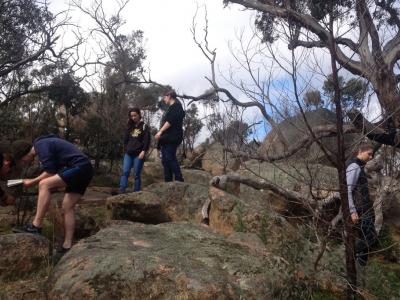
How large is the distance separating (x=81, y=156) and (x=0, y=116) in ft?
34.0

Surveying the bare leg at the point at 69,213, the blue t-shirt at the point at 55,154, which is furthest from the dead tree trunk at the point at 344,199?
Answer: the bare leg at the point at 69,213

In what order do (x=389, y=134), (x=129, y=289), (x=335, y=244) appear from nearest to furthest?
1. (x=129, y=289)
2. (x=335, y=244)
3. (x=389, y=134)

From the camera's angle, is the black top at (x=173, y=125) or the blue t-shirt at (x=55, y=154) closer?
the blue t-shirt at (x=55, y=154)

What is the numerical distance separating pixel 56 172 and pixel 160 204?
8.05 ft

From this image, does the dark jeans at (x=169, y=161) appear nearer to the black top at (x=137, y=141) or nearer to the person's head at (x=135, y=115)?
the black top at (x=137, y=141)

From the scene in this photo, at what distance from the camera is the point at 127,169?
7.44 meters

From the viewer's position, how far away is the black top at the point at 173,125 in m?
7.13

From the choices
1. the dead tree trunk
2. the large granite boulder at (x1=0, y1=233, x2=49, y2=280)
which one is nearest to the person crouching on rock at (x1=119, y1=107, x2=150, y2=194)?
the large granite boulder at (x1=0, y1=233, x2=49, y2=280)

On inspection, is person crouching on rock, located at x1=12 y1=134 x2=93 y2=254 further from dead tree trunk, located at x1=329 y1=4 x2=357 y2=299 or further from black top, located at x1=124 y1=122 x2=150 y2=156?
black top, located at x1=124 y1=122 x2=150 y2=156

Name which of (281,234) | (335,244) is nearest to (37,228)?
(281,234)

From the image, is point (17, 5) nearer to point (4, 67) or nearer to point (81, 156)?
point (4, 67)

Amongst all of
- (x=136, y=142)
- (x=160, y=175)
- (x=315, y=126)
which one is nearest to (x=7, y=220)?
(x=136, y=142)

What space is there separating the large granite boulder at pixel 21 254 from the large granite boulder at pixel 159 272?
53 centimetres

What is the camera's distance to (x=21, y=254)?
4148mm
